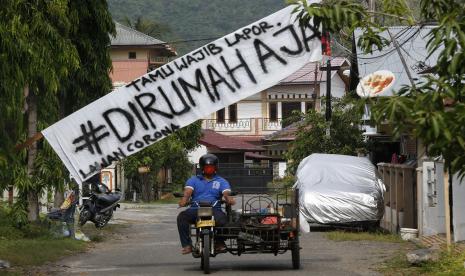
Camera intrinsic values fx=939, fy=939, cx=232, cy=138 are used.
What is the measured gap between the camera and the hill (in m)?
99.8

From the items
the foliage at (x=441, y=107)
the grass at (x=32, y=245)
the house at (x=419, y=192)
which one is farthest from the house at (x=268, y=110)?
the foliage at (x=441, y=107)

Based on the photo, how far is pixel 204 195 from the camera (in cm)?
1459

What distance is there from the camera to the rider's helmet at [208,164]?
47.9ft

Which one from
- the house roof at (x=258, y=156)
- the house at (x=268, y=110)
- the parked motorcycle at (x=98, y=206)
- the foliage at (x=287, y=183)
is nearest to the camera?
the parked motorcycle at (x=98, y=206)

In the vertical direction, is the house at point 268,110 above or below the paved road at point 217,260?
above

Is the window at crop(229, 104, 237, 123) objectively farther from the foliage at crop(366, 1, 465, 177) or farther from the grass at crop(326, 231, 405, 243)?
the foliage at crop(366, 1, 465, 177)

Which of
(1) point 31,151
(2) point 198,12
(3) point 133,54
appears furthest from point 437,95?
(2) point 198,12

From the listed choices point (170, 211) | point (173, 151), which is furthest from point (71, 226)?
point (173, 151)

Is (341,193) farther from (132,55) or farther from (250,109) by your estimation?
(250,109)

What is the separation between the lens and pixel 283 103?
67438 millimetres

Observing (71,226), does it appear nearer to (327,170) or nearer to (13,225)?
(13,225)

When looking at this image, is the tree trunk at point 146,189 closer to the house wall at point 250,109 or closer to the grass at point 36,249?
the house wall at point 250,109

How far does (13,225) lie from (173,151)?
25309 mm

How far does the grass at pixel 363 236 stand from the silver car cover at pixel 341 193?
2.03ft
